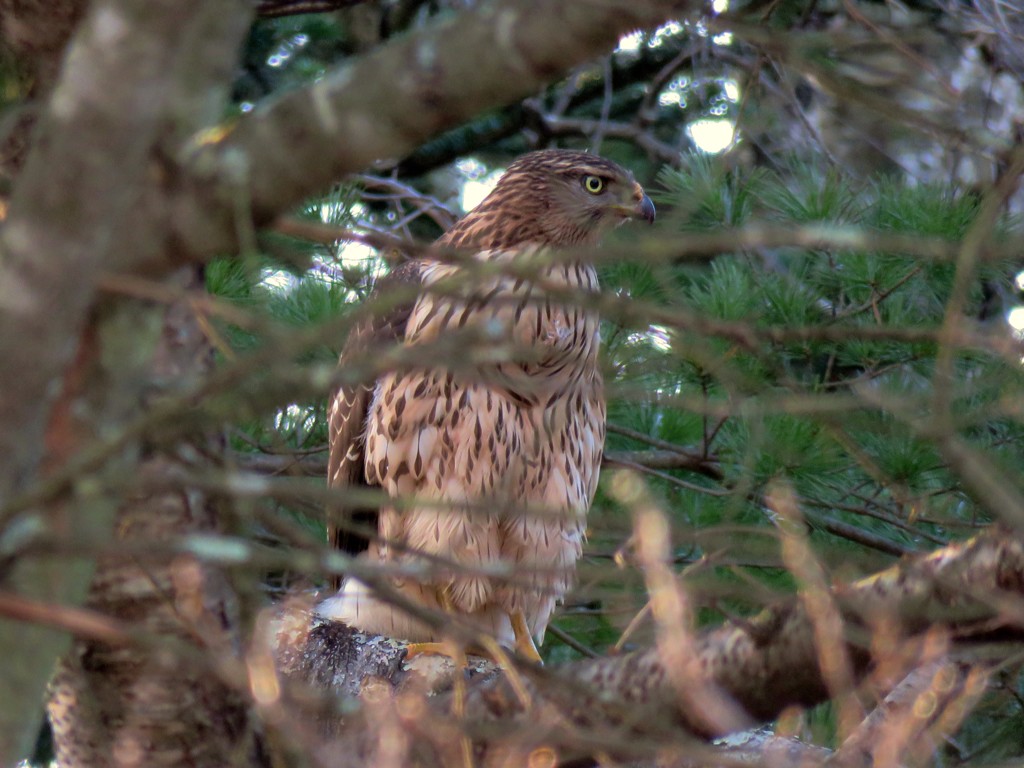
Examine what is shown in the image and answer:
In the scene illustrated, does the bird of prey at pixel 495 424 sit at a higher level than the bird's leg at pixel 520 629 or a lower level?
higher

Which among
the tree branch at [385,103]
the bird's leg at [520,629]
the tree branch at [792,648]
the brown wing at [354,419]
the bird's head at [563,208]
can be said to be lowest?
the bird's leg at [520,629]

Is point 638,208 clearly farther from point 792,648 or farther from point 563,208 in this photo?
point 792,648

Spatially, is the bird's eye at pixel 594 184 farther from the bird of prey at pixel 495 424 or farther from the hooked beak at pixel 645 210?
the hooked beak at pixel 645 210

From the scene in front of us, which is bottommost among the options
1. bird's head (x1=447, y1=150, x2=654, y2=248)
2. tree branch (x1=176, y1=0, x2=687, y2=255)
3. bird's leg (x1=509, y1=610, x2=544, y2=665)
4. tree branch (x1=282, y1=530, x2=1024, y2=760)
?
bird's leg (x1=509, y1=610, x2=544, y2=665)

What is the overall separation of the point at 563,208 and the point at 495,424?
0.82 metres

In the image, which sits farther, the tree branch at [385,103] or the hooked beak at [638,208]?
the hooked beak at [638,208]

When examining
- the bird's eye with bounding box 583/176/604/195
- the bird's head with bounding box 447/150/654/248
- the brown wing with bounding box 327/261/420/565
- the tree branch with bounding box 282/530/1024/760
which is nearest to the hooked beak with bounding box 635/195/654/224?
the bird's head with bounding box 447/150/654/248

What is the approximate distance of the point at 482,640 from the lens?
1647 mm

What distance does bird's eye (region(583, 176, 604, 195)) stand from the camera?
14.6 ft

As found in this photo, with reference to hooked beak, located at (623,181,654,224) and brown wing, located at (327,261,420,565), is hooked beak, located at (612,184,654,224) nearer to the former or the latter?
hooked beak, located at (623,181,654,224)

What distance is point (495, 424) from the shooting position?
13.4 ft

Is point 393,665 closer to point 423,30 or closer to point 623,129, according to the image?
point 423,30

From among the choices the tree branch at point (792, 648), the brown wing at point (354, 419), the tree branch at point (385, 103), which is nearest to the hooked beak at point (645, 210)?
the brown wing at point (354, 419)

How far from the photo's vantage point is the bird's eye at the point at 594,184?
4.46 meters
